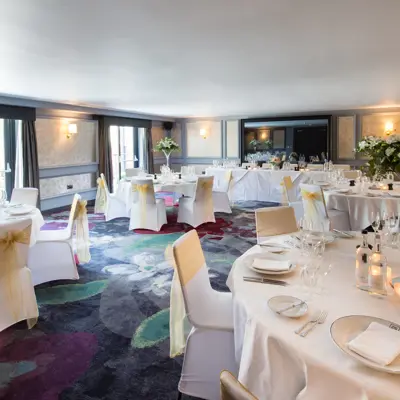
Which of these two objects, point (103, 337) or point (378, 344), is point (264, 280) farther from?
point (103, 337)

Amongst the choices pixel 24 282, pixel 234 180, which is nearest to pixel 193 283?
pixel 24 282

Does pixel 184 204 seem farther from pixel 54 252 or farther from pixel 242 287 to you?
pixel 242 287

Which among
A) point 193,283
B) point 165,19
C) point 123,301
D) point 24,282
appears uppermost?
point 165,19

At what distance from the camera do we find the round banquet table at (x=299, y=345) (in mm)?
1158

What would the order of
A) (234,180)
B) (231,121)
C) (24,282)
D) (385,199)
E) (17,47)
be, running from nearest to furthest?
1. (24,282)
2. (17,47)
3. (385,199)
4. (234,180)
5. (231,121)

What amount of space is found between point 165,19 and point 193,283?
219 cm

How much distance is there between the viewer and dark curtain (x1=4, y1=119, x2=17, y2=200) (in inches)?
302

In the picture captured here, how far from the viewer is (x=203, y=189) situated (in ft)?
21.7

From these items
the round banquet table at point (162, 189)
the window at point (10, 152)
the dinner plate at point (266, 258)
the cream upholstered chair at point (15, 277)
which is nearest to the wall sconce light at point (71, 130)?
the window at point (10, 152)

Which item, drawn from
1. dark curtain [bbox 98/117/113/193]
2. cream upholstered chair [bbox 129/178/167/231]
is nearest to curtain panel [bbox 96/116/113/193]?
dark curtain [bbox 98/117/113/193]

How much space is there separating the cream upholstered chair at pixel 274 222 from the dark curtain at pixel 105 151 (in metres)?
7.52

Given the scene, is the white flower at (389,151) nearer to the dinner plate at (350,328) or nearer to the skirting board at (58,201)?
the dinner plate at (350,328)

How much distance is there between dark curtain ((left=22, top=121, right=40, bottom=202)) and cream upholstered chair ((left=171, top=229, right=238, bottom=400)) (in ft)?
21.8

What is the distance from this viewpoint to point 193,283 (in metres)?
2.16
